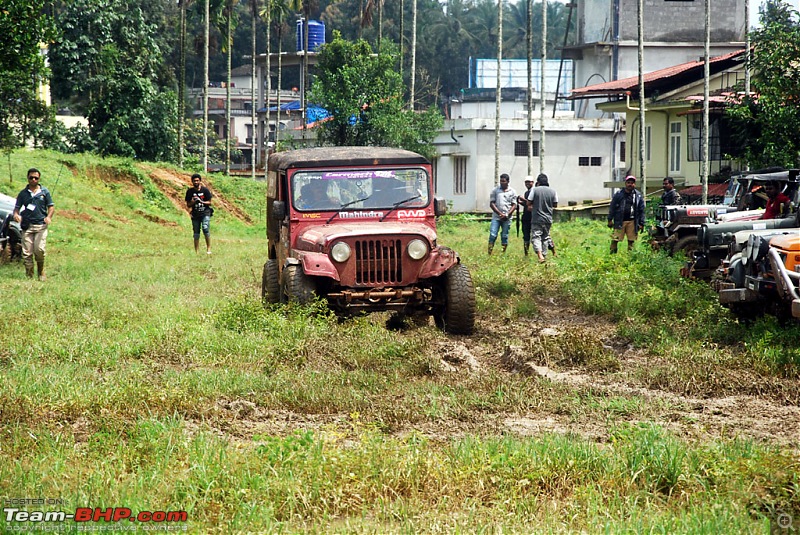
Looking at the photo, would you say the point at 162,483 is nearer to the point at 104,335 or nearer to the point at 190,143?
the point at 104,335

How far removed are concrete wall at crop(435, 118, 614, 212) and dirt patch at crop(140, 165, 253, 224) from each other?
1104 cm

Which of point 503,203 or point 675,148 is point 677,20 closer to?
point 675,148

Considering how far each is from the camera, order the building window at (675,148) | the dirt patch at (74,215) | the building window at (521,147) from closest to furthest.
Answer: the dirt patch at (74,215) → the building window at (675,148) → the building window at (521,147)

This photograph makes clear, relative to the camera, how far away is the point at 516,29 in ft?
285

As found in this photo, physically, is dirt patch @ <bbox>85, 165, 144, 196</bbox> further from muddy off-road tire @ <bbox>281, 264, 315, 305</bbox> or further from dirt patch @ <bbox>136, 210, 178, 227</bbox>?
muddy off-road tire @ <bbox>281, 264, 315, 305</bbox>

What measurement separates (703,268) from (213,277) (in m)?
7.86

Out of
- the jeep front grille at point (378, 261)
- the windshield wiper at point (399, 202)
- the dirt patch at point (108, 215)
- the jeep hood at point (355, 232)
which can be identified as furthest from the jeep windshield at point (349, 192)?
the dirt patch at point (108, 215)

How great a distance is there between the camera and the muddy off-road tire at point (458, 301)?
36.9 ft

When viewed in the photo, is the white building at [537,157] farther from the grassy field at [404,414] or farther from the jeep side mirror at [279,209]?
the jeep side mirror at [279,209]

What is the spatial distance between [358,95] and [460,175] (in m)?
11.3

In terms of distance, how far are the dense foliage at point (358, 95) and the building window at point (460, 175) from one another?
9.45 meters

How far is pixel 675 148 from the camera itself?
121 ft

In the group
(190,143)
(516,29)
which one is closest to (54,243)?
(190,143)

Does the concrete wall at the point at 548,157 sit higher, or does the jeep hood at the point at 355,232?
the concrete wall at the point at 548,157
